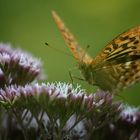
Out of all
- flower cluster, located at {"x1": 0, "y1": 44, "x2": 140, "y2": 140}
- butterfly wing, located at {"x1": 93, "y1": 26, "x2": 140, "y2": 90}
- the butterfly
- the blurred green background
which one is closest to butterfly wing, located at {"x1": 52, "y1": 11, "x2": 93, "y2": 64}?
the butterfly

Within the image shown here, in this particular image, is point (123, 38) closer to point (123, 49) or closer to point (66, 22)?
point (123, 49)

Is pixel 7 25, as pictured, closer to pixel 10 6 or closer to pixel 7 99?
pixel 10 6

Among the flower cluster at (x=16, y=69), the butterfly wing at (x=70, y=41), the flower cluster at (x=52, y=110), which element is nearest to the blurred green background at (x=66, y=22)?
the butterfly wing at (x=70, y=41)

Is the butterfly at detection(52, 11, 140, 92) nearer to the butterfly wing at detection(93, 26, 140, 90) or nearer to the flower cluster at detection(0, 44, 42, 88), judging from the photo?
the butterfly wing at detection(93, 26, 140, 90)

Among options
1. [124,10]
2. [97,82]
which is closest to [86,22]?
[124,10]

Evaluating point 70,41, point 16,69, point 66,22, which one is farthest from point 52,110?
point 66,22

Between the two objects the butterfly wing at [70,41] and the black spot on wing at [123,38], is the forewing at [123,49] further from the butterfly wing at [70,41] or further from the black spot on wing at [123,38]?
the butterfly wing at [70,41]
